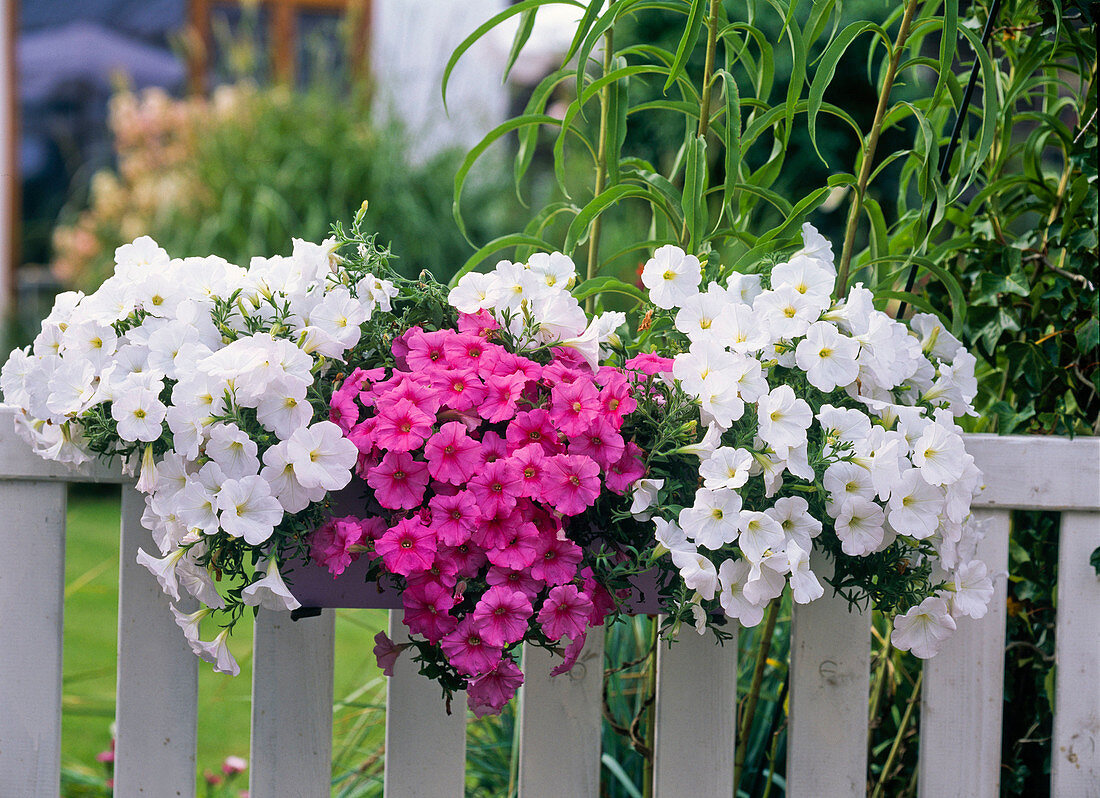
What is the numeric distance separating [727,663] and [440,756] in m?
0.36

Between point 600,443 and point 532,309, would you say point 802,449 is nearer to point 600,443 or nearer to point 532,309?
point 600,443

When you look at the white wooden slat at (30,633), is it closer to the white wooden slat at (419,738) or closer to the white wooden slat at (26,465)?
the white wooden slat at (26,465)

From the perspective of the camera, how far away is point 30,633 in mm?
1073

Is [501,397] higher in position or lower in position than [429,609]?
higher

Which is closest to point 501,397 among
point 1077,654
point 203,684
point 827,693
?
point 827,693

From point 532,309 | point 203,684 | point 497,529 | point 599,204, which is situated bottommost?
point 203,684

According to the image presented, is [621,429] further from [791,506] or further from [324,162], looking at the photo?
[324,162]

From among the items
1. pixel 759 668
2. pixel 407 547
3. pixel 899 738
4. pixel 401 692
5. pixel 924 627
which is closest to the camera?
pixel 407 547

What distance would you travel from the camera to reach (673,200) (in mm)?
1078

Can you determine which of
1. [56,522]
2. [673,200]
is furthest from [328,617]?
[673,200]

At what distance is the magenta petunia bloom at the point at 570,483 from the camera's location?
0.82 metres

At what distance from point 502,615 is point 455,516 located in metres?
0.10

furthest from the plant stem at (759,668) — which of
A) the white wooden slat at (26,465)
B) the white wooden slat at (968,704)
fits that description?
the white wooden slat at (26,465)

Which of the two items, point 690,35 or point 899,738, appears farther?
point 899,738
